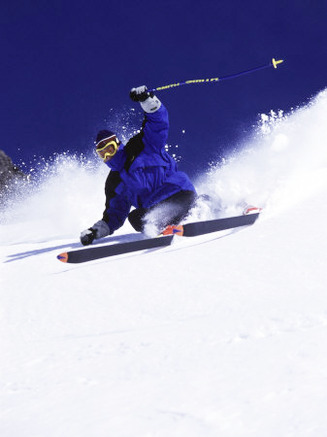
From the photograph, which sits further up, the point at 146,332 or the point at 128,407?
the point at 146,332

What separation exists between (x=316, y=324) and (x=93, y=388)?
0.96m

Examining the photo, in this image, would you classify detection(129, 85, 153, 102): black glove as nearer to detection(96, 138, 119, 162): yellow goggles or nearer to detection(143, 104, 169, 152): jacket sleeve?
detection(143, 104, 169, 152): jacket sleeve

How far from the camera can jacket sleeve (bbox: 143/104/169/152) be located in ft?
16.0

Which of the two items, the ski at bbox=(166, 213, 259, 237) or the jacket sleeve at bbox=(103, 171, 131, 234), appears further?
the jacket sleeve at bbox=(103, 171, 131, 234)

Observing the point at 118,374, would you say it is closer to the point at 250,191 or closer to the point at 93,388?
the point at 93,388

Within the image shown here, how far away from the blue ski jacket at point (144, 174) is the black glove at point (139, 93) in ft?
0.86

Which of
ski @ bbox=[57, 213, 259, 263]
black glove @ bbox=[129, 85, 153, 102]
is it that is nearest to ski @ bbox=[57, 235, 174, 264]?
ski @ bbox=[57, 213, 259, 263]

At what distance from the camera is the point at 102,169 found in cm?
854

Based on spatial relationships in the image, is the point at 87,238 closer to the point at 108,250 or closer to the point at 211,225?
the point at 108,250

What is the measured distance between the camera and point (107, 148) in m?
5.18

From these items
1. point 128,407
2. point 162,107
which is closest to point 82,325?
point 128,407

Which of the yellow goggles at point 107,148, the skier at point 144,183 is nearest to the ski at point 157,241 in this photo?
the skier at point 144,183

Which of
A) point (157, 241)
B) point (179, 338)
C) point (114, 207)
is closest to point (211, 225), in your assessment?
point (157, 241)

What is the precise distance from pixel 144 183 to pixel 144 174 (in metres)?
0.10
